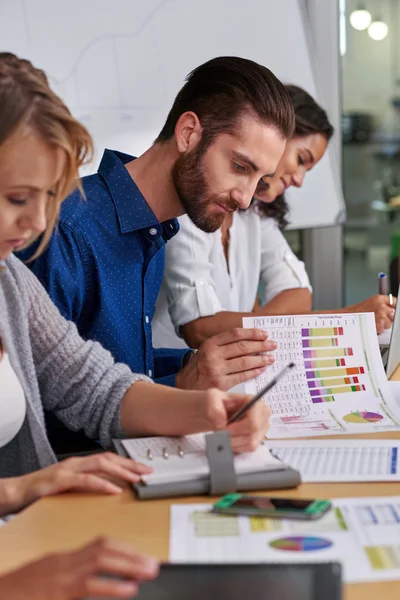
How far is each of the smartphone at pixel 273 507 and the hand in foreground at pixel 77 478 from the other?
0.48 ft

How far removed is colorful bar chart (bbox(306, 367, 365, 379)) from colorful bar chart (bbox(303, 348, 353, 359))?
0.03 metres

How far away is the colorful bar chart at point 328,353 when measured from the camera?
1.62m

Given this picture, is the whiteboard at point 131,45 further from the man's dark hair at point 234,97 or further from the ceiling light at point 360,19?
the ceiling light at point 360,19

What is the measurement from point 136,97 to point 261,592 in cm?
241

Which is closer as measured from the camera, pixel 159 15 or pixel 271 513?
pixel 271 513

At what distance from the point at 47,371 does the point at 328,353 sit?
20.5 inches

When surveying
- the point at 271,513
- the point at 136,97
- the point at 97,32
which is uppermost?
the point at 97,32

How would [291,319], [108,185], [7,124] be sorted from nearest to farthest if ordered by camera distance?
[7,124] < [291,319] < [108,185]

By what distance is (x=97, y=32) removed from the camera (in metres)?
2.81

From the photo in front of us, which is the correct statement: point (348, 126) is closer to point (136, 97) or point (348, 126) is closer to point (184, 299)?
point (136, 97)

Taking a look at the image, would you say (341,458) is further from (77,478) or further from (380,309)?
(380,309)

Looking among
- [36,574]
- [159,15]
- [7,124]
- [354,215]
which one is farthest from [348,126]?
[36,574]

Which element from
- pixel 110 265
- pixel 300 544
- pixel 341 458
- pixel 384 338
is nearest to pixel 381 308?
pixel 384 338

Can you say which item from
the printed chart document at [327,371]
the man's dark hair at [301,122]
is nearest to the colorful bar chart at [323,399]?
the printed chart document at [327,371]
